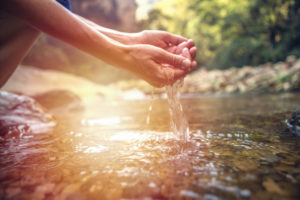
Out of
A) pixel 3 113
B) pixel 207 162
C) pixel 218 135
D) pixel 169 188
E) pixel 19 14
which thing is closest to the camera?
pixel 169 188

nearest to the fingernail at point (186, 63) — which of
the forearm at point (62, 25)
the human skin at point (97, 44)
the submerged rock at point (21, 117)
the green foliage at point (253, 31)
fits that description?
the human skin at point (97, 44)

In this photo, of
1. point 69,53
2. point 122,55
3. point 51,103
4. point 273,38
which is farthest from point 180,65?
point 69,53

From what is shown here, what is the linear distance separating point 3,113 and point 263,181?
2870 mm

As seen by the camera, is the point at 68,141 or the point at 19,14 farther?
the point at 68,141

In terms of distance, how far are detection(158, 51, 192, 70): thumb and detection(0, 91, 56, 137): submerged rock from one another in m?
1.70

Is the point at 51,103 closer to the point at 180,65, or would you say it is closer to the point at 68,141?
the point at 68,141

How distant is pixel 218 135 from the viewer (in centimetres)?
171

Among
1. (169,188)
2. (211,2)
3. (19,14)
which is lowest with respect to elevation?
(169,188)

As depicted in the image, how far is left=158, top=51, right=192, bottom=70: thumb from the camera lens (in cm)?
160

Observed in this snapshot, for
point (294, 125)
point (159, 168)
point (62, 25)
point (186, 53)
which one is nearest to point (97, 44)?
point (62, 25)

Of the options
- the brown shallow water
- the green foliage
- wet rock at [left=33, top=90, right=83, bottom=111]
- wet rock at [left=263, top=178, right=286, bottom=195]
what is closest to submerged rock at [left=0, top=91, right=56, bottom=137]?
the brown shallow water

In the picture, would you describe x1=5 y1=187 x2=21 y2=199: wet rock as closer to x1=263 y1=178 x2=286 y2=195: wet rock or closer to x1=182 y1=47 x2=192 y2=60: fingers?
x1=263 y1=178 x2=286 y2=195: wet rock

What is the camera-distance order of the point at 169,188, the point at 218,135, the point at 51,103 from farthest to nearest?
the point at 51,103, the point at 218,135, the point at 169,188

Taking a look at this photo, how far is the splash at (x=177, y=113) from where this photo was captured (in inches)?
70.9
